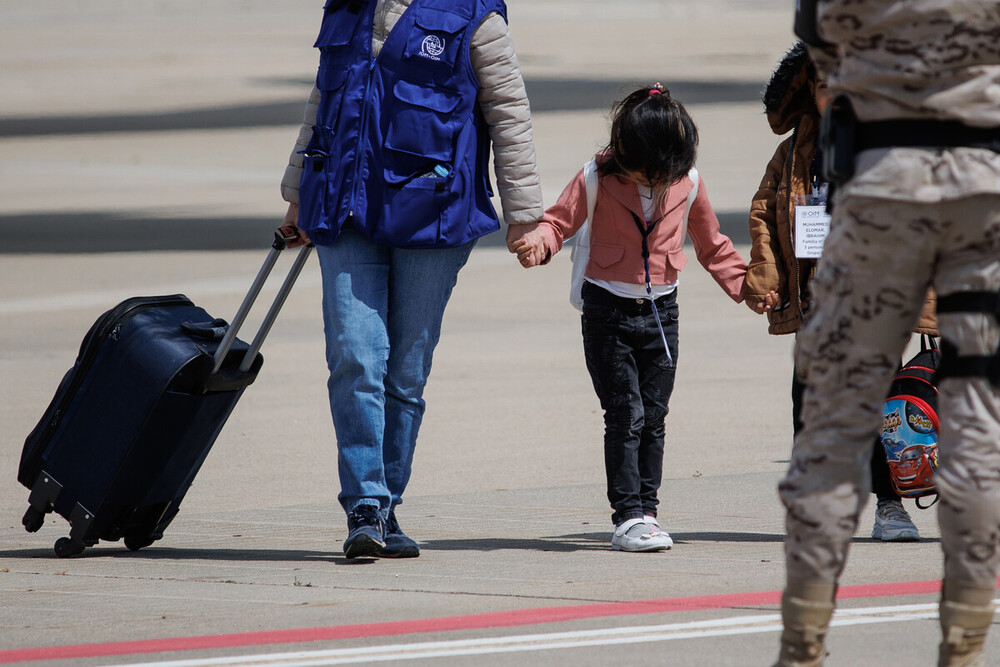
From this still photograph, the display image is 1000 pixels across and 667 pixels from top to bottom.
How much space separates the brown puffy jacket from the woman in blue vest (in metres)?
0.76

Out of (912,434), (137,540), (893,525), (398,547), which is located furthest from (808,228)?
(137,540)

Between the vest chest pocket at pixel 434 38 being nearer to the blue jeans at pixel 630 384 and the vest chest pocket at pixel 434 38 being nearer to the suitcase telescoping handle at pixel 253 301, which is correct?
the suitcase telescoping handle at pixel 253 301

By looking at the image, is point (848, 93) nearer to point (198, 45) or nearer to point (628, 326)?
point (628, 326)

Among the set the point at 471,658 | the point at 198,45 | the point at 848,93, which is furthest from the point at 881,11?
the point at 198,45

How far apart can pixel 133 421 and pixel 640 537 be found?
1681 mm

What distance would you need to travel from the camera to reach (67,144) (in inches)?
1130

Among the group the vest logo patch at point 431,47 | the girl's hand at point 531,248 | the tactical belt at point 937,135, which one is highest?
the tactical belt at point 937,135

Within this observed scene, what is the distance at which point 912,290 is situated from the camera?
3.38m

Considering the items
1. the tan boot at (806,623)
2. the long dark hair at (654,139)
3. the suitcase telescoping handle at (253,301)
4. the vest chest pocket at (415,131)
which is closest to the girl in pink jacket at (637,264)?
the long dark hair at (654,139)

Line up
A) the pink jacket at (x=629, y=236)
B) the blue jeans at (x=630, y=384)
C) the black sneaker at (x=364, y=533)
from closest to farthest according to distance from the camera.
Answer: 1. the black sneaker at (x=364, y=533)
2. the blue jeans at (x=630, y=384)
3. the pink jacket at (x=629, y=236)

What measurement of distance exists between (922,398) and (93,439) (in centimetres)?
271

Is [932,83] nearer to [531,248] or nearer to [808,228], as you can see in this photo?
[808,228]

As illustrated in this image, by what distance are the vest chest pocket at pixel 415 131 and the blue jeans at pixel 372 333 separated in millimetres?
261

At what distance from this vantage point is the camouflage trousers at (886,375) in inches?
131
